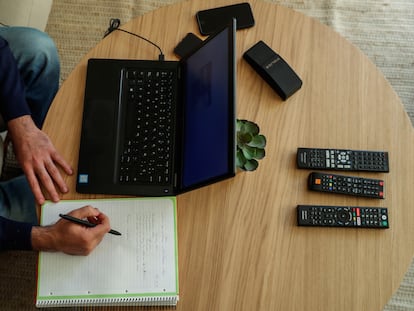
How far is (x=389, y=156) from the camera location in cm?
101

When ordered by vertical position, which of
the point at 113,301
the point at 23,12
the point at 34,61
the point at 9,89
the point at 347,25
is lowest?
the point at 113,301

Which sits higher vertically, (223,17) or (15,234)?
(223,17)

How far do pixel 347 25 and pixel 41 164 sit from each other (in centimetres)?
140

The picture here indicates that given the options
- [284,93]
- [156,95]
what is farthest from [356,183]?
[156,95]

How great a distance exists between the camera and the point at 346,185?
97 centimetres

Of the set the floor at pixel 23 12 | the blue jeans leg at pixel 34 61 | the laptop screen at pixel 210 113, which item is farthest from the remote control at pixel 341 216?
the floor at pixel 23 12

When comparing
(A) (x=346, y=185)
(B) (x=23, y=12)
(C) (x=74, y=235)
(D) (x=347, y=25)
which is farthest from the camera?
(D) (x=347, y=25)

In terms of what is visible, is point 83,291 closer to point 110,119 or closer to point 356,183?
point 110,119

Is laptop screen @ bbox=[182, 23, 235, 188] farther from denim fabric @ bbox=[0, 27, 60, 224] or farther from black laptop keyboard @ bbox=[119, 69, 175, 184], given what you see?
denim fabric @ bbox=[0, 27, 60, 224]

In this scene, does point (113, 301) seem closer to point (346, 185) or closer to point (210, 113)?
point (210, 113)

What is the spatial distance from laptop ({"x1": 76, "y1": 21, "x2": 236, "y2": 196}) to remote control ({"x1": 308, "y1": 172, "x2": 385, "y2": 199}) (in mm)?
288

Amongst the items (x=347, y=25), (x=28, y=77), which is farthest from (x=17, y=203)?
(x=347, y=25)

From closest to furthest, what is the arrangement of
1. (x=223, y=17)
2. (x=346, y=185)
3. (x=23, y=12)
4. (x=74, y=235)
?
(x=74, y=235)
(x=346, y=185)
(x=223, y=17)
(x=23, y=12)

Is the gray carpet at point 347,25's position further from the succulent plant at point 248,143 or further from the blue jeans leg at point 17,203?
the succulent plant at point 248,143
